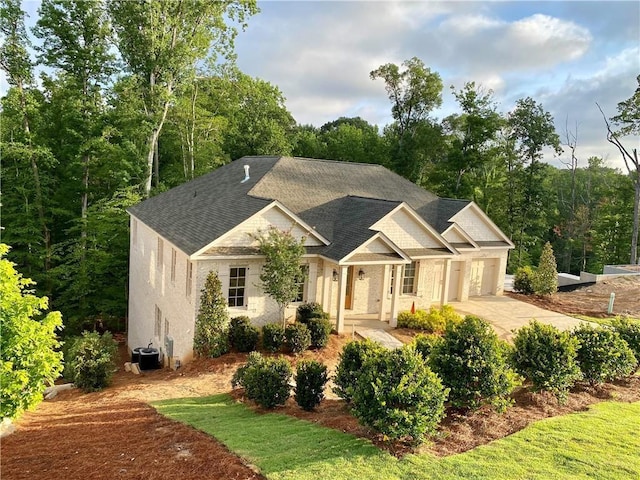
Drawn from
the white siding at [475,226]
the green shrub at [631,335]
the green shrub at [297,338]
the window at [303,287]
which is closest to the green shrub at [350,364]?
the green shrub at [297,338]

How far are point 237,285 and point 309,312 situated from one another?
9.39ft

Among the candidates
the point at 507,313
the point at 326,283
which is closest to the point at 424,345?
the point at 326,283

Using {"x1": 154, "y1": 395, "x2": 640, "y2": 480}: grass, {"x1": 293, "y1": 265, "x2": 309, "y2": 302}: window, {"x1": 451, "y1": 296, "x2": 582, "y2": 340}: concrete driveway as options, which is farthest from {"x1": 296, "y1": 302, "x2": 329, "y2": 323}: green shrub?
{"x1": 451, "y1": 296, "x2": 582, "y2": 340}: concrete driveway

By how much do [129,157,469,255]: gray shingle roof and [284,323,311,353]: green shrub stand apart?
3.27m

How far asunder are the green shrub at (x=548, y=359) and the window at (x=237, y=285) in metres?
9.69

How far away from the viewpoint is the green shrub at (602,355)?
1205 cm

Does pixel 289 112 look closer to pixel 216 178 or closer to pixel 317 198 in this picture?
pixel 216 178

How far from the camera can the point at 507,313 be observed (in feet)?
74.8

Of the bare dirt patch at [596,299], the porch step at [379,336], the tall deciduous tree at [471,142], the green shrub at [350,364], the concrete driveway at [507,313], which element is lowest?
the porch step at [379,336]

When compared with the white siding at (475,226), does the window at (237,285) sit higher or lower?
lower

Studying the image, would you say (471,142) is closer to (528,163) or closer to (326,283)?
(528,163)

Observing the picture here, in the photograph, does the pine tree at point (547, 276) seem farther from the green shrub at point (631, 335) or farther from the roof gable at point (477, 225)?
the green shrub at point (631, 335)

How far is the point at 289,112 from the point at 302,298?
121 ft

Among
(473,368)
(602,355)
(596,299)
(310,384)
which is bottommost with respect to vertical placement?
(596,299)
